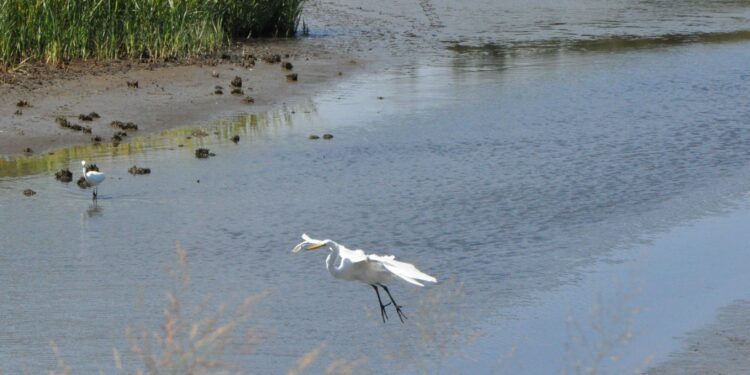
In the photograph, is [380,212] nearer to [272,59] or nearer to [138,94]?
[138,94]

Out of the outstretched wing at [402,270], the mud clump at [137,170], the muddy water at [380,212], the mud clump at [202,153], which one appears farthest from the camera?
the mud clump at [202,153]

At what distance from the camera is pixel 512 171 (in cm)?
1129

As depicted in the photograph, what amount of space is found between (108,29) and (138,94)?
207cm

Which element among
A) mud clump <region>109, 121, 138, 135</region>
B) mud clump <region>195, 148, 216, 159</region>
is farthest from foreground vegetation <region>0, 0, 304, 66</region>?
mud clump <region>195, 148, 216, 159</region>

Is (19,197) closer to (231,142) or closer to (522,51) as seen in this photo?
(231,142)

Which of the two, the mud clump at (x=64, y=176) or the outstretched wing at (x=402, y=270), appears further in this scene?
the mud clump at (x=64, y=176)

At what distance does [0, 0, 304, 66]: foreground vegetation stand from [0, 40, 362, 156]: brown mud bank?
313 mm

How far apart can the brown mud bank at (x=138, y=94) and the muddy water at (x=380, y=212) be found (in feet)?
1.62

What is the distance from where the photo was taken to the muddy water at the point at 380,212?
6.84m

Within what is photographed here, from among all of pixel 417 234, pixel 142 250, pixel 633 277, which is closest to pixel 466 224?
pixel 417 234

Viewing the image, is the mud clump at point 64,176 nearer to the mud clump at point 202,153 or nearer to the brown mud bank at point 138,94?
the brown mud bank at point 138,94

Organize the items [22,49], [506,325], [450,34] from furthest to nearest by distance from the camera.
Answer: [450,34]
[22,49]
[506,325]

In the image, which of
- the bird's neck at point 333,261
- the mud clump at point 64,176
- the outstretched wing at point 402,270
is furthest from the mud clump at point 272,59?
the outstretched wing at point 402,270

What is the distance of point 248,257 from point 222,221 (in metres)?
1.08
